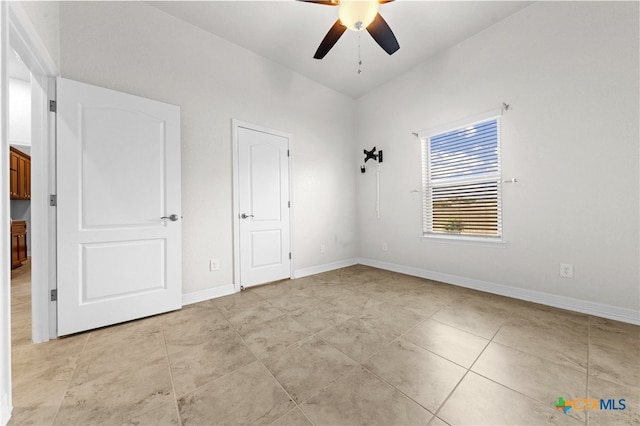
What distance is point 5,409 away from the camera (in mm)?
1099

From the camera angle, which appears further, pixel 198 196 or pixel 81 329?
pixel 198 196

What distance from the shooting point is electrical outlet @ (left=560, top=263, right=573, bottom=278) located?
228 centimetres

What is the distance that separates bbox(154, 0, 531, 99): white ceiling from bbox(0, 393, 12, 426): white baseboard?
324 centimetres

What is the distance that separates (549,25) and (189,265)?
441cm

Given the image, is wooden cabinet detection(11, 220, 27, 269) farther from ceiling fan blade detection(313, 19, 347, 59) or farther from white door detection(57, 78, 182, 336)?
ceiling fan blade detection(313, 19, 347, 59)

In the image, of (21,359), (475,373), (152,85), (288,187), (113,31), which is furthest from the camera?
(288,187)

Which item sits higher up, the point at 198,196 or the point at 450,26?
the point at 450,26

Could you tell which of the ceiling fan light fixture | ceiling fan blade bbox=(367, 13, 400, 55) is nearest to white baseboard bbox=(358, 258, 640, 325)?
ceiling fan blade bbox=(367, 13, 400, 55)

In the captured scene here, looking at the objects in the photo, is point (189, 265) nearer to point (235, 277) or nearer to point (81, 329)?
point (235, 277)

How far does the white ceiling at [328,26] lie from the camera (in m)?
2.45

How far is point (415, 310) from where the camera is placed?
2.29 metres

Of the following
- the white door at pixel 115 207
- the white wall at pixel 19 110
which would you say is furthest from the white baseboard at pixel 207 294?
the white wall at pixel 19 110

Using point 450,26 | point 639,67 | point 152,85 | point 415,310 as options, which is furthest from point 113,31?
point 639,67

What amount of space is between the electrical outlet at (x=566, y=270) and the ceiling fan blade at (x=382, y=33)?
8.73ft
